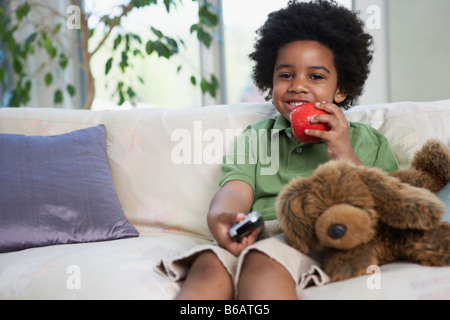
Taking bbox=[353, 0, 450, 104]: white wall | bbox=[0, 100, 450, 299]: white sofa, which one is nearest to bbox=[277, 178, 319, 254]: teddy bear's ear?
bbox=[0, 100, 450, 299]: white sofa

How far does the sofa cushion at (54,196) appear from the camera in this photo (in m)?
1.24

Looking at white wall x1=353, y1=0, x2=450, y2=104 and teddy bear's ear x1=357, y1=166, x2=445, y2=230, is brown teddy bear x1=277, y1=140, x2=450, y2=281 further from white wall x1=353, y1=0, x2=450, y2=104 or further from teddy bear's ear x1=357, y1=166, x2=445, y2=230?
white wall x1=353, y1=0, x2=450, y2=104

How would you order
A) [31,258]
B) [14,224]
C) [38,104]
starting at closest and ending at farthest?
[31,258], [14,224], [38,104]

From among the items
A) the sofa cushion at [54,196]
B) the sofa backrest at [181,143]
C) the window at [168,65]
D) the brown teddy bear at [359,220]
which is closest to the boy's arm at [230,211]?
the brown teddy bear at [359,220]

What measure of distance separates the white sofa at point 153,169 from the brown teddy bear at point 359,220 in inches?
12.3

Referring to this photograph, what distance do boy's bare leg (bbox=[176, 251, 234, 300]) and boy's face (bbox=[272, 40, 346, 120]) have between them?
1.77ft

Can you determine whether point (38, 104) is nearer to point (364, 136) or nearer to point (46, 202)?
point (46, 202)

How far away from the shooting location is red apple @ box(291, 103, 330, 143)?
112 centimetres

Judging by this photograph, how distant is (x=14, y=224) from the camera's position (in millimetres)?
1239

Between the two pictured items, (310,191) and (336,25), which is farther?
(336,25)

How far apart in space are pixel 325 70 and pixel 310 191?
58cm

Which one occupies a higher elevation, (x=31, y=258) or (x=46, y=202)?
(x=46, y=202)

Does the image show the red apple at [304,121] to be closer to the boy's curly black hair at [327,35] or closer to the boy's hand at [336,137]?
the boy's hand at [336,137]
